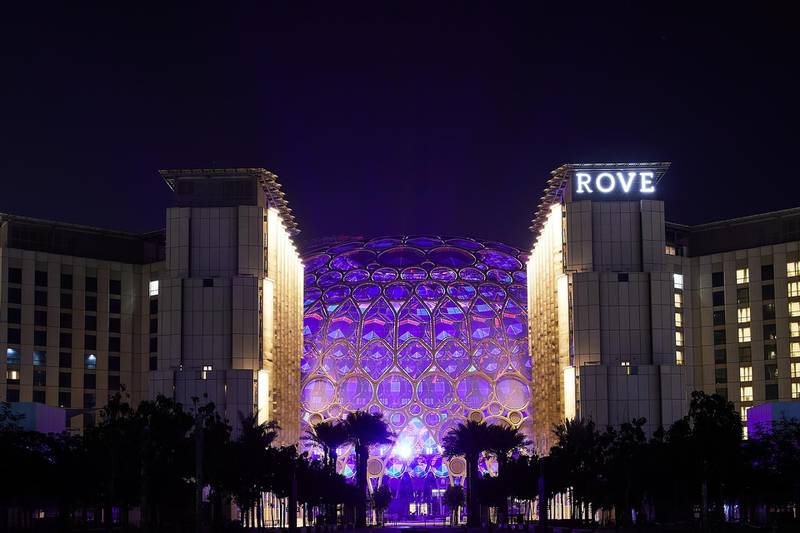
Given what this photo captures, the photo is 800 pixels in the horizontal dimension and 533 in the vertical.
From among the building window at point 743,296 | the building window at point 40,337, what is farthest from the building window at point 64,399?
the building window at point 743,296

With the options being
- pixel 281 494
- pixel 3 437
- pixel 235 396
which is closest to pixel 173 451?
pixel 3 437

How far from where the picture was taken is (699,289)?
154 m

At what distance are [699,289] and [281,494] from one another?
6761 cm

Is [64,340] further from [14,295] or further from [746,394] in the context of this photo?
[746,394]

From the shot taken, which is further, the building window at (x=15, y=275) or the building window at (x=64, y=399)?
the building window at (x=64, y=399)

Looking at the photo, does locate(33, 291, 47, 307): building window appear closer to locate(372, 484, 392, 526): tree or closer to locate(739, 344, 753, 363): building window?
locate(372, 484, 392, 526): tree

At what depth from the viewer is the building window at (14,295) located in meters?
144

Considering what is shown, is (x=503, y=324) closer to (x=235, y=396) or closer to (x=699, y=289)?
(x=699, y=289)

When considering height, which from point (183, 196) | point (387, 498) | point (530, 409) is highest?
point (183, 196)

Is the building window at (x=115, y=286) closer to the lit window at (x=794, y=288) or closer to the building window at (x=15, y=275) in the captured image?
the building window at (x=15, y=275)

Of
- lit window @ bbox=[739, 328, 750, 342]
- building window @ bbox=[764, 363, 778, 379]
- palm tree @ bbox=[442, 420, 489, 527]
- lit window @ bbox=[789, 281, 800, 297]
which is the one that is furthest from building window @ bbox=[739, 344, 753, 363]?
palm tree @ bbox=[442, 420, 489, 527]

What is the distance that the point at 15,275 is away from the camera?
474 feet

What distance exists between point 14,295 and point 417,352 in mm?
48924

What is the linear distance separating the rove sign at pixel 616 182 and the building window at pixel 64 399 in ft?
207
